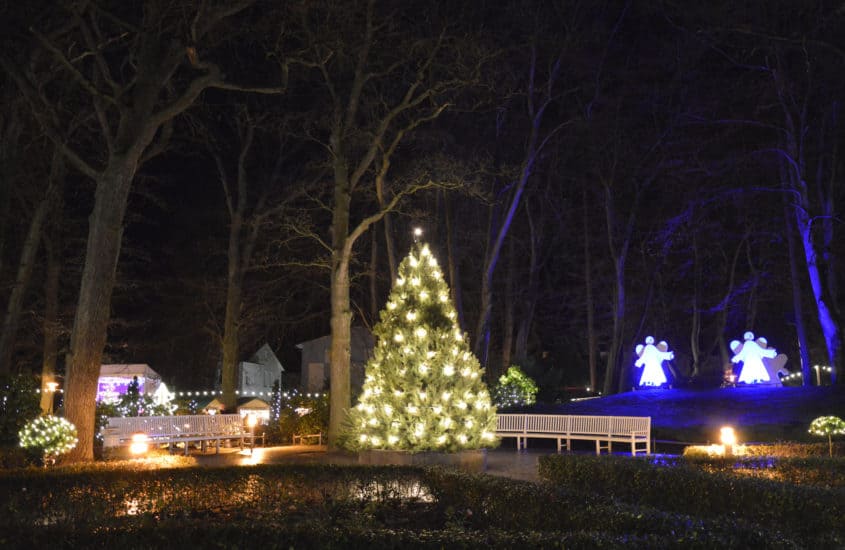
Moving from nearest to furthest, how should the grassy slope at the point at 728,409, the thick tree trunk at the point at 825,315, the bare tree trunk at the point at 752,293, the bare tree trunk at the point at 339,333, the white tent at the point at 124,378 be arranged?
1. the bare tree trunk at the point at 339,333
2. the grassy slope at the point at 728,409
3. the thick tree trunk at the point at 825,315
4. the white tent at the point at 124,378
5. the bare tree trunk at the point at 752,293

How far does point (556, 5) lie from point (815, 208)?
11.7m

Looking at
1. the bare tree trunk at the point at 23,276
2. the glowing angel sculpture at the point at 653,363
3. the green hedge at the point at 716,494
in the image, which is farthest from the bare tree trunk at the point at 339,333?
the glowing angel sculpture at the point at 653,363

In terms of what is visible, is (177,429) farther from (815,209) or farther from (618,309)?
(815,209)

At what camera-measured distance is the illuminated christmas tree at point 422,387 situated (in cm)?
1363

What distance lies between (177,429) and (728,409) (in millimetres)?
15384

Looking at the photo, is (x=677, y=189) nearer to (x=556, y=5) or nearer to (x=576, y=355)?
(x=556, y=5)

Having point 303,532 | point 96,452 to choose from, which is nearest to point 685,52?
point 96,452

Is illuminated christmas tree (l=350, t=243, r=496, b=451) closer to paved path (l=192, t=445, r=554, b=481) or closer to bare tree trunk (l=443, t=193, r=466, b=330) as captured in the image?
paved path (l=192, t=445, r=554, b=481)

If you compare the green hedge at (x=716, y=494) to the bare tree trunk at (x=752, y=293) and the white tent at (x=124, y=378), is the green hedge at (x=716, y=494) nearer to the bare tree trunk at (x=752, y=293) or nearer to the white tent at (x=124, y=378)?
the white tent at (x=124, y=378)

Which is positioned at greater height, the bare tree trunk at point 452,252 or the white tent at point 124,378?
the bare tree trunk at point 452,252

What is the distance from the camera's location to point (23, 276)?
2156 cm

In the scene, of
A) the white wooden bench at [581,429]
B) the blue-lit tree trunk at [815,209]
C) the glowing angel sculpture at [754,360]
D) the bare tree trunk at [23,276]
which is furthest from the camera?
the glowing angel sculpture at [754,360]

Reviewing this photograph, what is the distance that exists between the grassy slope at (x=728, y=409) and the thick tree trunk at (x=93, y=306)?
1407 centimetres

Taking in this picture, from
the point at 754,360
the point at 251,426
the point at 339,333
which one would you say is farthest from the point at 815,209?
the point at 251,426
